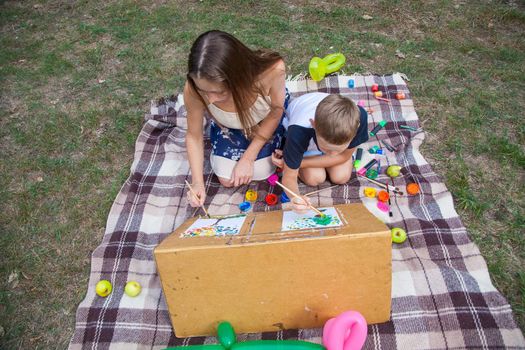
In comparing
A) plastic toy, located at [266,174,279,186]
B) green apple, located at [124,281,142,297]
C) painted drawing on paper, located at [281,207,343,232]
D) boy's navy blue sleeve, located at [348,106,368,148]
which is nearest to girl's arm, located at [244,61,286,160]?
plastic toy, located at [266,174,279,186]

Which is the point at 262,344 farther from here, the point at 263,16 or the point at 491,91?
the point at 263,16

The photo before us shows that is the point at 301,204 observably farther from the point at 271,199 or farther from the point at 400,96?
the point at 400,96

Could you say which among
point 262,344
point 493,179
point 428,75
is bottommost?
point 262,344

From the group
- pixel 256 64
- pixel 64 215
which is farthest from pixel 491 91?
pixel 64 215

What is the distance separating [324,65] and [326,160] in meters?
1.20

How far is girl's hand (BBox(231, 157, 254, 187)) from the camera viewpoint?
229 cm

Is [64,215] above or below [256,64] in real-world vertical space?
below

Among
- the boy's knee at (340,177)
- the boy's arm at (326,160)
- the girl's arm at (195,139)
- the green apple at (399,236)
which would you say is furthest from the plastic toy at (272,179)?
the green apple at (399,236)

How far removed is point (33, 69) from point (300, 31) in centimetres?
268

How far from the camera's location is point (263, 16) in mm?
4055

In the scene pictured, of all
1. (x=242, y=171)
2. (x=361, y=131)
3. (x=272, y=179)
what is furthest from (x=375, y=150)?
(x=242, y=171)

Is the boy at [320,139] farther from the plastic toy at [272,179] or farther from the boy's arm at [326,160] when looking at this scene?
the plastic toy at [272,179]

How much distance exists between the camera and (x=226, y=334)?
1596 millimetres

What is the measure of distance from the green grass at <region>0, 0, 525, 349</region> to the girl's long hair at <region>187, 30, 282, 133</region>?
4.17 feet
